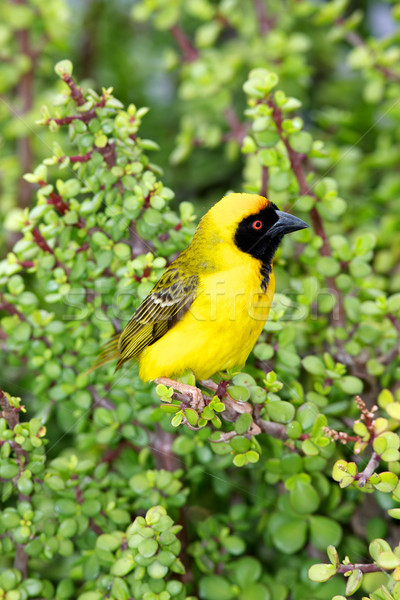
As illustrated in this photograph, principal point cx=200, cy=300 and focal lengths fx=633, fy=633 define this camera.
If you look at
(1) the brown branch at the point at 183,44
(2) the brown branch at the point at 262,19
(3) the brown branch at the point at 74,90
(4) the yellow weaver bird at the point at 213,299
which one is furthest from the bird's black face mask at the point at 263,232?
(2) the brown branch at the point at 262,19

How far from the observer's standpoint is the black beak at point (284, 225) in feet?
4.31

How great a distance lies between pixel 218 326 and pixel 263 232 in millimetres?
254

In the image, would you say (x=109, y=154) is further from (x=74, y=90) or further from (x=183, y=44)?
(x=183, y=44)

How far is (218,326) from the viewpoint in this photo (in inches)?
48.1

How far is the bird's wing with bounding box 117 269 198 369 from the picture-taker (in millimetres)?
1309

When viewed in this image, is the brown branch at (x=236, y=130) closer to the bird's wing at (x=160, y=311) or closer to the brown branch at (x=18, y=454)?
the bird's wing at (x=160, y=311)

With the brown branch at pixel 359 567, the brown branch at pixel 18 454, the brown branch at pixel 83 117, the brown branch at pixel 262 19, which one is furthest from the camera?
the brown branch at pixel 262 19

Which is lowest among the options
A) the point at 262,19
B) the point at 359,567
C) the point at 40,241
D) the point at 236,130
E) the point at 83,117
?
the point at 359,567

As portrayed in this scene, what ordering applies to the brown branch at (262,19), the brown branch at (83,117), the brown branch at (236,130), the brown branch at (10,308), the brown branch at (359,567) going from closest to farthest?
the brown branch at (359,567) < the brown branch at (83,117) < the brown branch at (10,308) < the brown branch at (236,130) < the brown branch at (262,19)

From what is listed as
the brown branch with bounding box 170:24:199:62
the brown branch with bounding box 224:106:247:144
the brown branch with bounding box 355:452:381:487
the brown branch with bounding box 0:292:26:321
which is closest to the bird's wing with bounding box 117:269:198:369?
the brown branch with bounding box 0:292:26:321

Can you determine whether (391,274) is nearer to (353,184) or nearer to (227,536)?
(353,184)

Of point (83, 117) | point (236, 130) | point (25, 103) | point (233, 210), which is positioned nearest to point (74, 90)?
point (83, 117)

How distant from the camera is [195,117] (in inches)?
87.2

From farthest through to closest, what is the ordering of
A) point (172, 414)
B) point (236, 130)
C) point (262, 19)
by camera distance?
point (262, 19)
point (236, 130)
point (172, 414)
